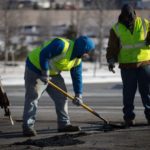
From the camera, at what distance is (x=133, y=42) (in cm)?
1032

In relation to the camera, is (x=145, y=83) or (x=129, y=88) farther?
(x=129, y=88)

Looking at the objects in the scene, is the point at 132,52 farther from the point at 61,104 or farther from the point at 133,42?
the point at 61,104

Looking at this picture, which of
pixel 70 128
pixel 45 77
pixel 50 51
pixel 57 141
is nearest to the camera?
pixel 57 141

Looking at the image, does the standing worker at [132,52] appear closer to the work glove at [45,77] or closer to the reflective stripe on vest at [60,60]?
the reflective stripe on vest at [60,60]

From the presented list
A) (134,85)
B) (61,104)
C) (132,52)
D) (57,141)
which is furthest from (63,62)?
(134,85)

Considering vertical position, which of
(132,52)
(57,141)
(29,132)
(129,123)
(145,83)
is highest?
(132,52)

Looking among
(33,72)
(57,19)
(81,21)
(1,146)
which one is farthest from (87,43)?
(57,19)

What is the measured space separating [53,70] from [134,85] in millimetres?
1441

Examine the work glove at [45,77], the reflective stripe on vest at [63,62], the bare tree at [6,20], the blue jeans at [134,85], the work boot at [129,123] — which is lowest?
the bare tree at [6,20]

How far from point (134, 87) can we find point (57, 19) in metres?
50.4

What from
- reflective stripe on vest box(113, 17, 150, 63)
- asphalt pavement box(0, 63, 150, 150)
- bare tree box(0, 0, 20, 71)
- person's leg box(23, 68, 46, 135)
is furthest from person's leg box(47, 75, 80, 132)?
bare tree box(0, 0, 20, 71)

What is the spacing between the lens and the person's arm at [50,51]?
9328 millimetres

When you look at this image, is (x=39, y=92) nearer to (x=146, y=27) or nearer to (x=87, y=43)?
(x=87, y=43)

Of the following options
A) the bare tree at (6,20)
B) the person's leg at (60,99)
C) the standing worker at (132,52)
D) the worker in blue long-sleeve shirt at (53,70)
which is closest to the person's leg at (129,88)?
the standing worker at (132,52)
